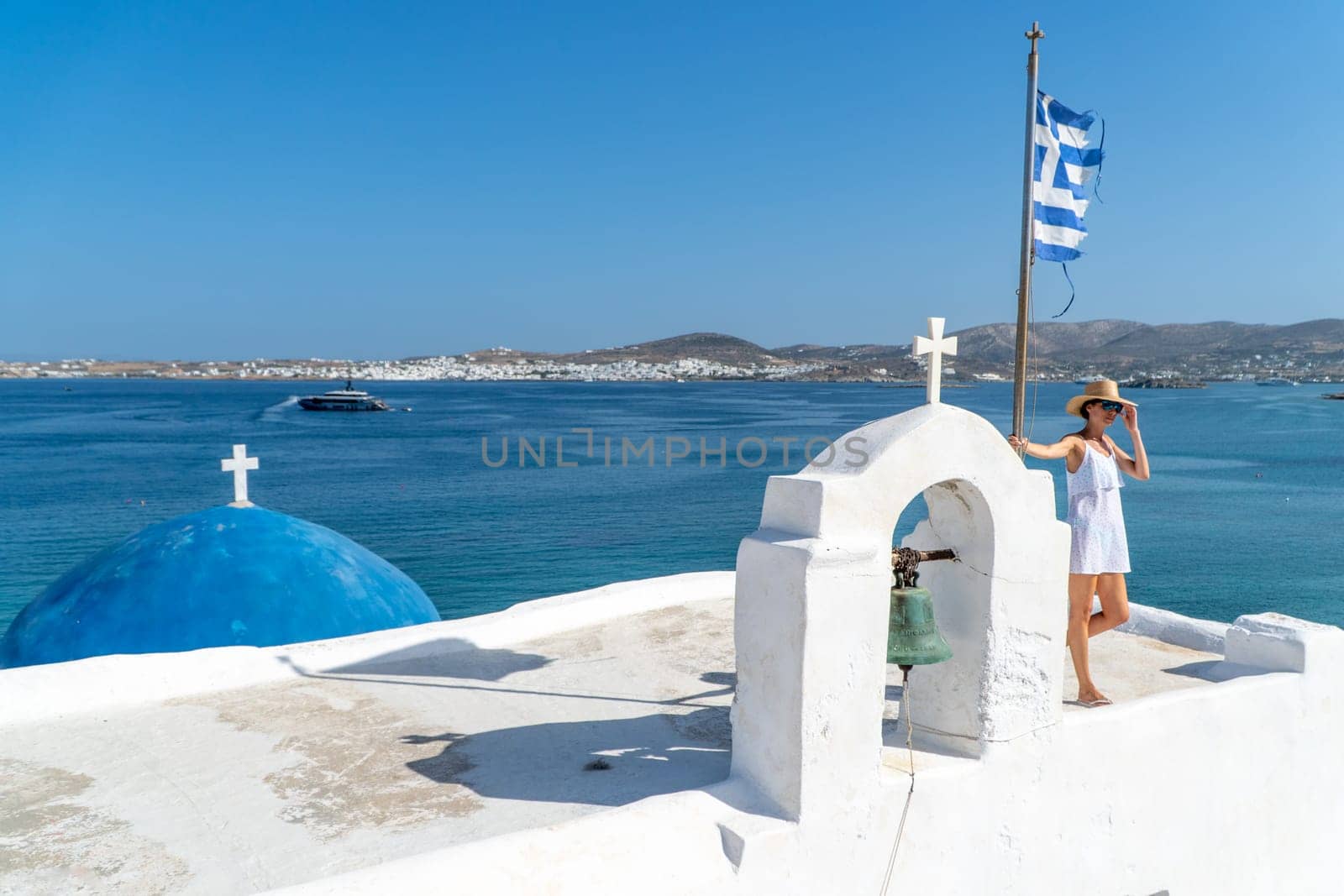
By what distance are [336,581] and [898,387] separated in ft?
485

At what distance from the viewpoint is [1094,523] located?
5.30 metres

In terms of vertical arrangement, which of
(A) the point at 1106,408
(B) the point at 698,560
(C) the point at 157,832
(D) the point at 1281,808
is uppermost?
(A) the point at 1106,408

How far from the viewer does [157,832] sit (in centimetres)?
369

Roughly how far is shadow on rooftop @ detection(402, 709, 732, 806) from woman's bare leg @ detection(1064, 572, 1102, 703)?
193 cm

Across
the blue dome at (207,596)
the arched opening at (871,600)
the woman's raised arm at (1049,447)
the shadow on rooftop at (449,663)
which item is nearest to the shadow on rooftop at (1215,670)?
the woman's raised arm at (1049,447)

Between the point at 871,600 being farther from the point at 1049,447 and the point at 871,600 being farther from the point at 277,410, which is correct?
the point at 277,410

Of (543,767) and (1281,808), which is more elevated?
(543,767)

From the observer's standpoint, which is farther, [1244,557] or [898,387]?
[898,387]

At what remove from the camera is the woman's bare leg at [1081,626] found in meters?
5.28

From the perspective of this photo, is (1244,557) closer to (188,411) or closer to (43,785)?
(43,785)

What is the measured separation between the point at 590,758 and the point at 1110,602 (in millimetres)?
2943

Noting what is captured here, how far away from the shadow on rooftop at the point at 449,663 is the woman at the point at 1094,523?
2.95m

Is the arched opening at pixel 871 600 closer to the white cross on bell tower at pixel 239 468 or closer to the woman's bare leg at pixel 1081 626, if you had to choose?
the woman's bare leg at pixel 1081 626

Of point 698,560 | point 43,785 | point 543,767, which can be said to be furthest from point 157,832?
point 698,560
